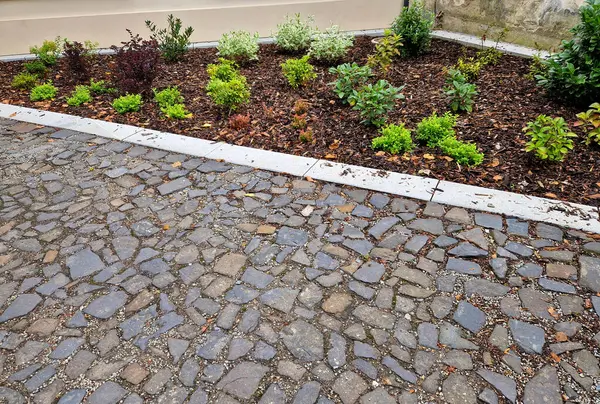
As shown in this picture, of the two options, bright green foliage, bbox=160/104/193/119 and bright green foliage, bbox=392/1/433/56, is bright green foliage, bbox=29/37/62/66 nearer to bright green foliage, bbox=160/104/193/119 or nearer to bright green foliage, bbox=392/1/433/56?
bright green foliage, bbox=160/104/193/119

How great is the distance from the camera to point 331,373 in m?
2.57

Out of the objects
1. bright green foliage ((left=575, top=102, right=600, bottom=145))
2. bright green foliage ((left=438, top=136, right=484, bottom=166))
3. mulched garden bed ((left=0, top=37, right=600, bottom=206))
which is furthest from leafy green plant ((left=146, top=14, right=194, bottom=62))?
bright green foliage ((left=575, top=102, right=600, bottom=145))

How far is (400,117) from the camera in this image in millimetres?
5414

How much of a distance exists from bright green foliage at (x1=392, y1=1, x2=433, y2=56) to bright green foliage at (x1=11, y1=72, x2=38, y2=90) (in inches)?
224

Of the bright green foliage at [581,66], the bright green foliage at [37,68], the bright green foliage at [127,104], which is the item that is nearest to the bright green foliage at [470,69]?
the bright green foliage at [581,66]

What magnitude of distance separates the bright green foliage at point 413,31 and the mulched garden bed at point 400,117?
265mm

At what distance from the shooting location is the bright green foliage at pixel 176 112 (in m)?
5.68

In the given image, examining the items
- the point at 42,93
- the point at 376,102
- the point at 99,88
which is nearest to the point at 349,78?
the point at 376,102

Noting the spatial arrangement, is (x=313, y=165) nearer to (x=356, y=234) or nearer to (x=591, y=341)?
(x=356, y=234)

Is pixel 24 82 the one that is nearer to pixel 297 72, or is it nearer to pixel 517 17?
pixel 297 72

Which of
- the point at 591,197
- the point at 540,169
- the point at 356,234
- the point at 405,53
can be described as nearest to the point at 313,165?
the point at 356,234

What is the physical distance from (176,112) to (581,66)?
4763mm

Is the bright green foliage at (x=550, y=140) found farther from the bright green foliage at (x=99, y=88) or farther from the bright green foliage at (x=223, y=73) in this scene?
the bright green foliage at (x=99, y=88)

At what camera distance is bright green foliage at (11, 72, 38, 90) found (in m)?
6.85
